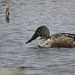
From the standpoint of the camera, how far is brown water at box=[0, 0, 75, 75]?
8336 millimetres

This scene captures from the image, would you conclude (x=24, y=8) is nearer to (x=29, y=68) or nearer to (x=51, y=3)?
(x=51, y=3)

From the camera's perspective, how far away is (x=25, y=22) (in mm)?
16703

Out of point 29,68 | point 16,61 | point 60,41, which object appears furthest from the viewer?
point 60,41

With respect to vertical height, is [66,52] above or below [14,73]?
below

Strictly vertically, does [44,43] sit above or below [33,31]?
above

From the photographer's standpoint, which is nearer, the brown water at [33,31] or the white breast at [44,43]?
the brown water at [33,31]

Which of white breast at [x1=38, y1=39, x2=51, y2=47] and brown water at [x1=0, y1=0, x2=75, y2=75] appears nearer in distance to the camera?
brown water at [x1=0, y1=0, x2=75, y2=75]

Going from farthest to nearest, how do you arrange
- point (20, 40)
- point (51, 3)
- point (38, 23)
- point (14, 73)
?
point (51, 3) < point (38, 23) < point (20, 40) < point (14, 73)

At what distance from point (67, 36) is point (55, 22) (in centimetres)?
524

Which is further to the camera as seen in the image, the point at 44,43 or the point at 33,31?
the point at 33,31

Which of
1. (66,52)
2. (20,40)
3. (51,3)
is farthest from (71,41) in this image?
(51,3)

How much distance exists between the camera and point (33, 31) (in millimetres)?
14352

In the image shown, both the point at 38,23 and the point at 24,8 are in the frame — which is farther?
the point at 24,8

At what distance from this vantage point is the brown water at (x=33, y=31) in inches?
328
